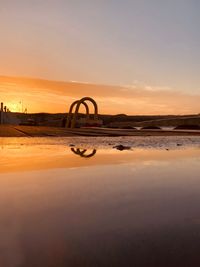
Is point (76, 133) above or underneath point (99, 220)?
underneath

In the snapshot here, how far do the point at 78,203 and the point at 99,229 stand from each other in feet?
3.77

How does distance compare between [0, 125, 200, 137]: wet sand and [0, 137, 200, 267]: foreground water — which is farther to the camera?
[0, 125, 200, 137]: wet sand

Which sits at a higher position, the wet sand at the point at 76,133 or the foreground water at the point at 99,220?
the foreground water at the point at 99,220

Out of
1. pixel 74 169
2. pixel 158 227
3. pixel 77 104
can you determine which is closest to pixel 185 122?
pixel 77 104

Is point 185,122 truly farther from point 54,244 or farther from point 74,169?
point 54,244

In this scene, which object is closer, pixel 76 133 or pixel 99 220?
pixel 99 220

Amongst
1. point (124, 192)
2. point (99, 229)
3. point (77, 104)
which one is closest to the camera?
point (99, 229)

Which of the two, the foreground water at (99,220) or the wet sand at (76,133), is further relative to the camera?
the wet sand at (76,133)

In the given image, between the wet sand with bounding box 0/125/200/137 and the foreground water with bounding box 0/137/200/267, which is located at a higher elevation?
the foreground water with bounding box 0/137/200/267

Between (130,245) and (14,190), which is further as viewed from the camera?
(14,190)

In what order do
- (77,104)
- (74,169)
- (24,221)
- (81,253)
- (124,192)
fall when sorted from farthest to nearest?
(77,104)
(74,169)
(124,192)
(24,221)
(81,253)

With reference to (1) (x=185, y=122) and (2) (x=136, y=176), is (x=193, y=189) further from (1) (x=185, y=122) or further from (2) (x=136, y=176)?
(1) (x=185, y=122)

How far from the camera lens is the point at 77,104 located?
48219 mm

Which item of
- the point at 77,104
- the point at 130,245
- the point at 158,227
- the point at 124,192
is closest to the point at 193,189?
the point at 124,192
